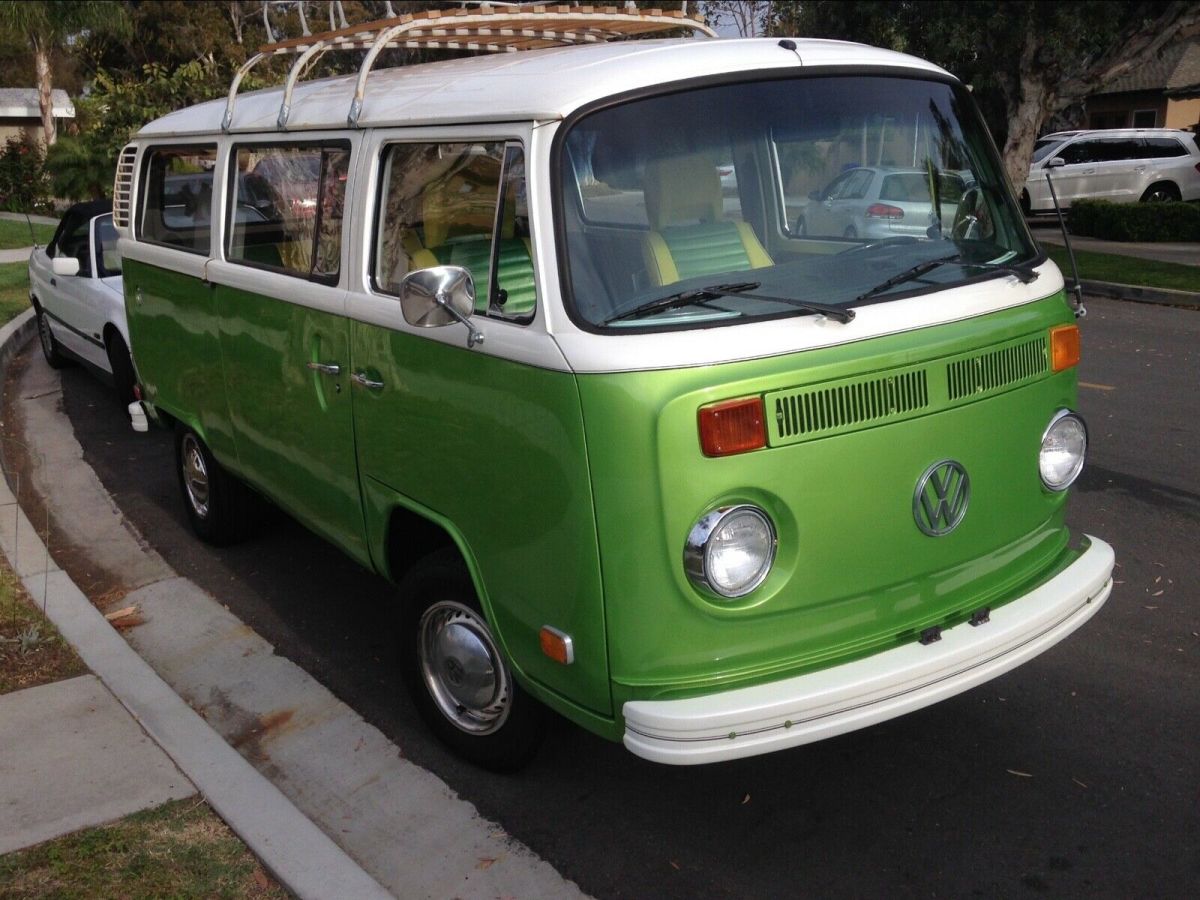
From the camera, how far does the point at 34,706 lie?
4711 millimetres

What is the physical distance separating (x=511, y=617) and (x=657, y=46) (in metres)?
1.83

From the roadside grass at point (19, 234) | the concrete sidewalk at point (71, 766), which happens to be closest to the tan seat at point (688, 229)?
the concrete sidewalk at point (71, 766)

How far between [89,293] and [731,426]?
25.9ft

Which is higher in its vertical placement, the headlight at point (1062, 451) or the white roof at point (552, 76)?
the white roof at point (552, 76)

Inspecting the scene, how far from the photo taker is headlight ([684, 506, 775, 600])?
10.6 feet

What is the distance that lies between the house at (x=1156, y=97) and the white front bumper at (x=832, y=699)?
1244 inches

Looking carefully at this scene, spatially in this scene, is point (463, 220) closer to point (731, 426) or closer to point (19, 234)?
point (731, 426)

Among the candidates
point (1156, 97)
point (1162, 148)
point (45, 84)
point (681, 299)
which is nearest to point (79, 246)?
point (681, 299)

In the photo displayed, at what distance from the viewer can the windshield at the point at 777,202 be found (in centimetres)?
345

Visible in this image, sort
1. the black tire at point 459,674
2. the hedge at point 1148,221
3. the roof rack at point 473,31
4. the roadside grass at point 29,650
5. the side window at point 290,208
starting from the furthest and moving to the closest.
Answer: the hedge at point 1148,221 → the roadside grass at point 29,650 → the side window at point 290,208 → the roof rack at point 473,31 → the black tire at point 459,674

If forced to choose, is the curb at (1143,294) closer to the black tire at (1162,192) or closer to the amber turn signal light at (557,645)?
the black tire at (1162,192)

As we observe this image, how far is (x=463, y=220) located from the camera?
13.0 ft

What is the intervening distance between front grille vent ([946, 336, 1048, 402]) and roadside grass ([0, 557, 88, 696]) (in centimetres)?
362

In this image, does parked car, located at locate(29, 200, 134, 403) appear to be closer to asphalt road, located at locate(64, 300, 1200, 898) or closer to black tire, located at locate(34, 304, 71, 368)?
black tire, located at locate(34, 304, 71, 368)
